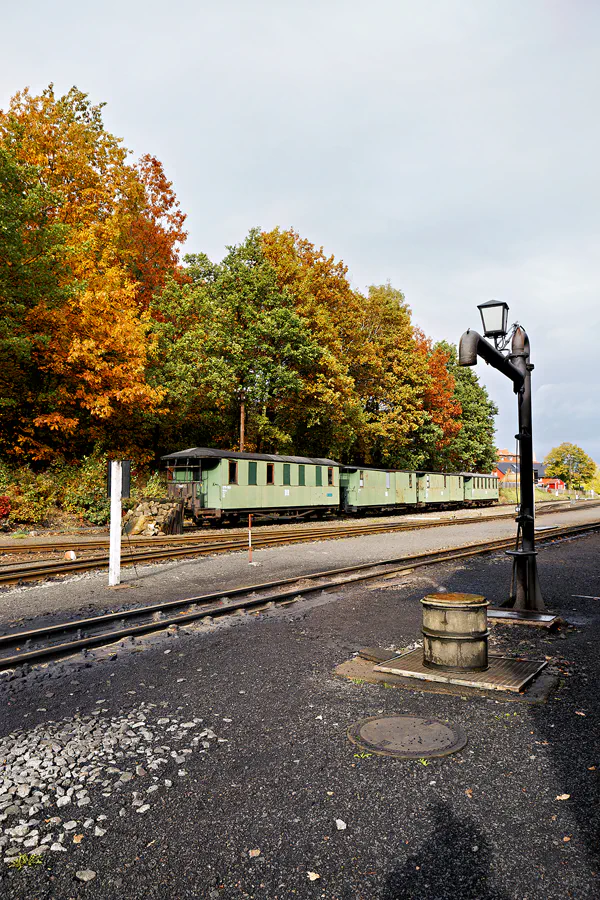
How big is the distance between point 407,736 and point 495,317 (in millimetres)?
5936

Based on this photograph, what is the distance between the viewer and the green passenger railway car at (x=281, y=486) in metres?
24.5

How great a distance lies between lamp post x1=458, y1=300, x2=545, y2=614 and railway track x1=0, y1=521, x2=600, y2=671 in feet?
11.8

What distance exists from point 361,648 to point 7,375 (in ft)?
69.3

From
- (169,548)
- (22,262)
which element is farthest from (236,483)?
(22,262)

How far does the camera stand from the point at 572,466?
107375 mm

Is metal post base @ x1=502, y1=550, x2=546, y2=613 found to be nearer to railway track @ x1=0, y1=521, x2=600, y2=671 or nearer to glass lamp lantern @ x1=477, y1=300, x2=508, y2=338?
glass lamp lantern @ x1=477, y1=300, x2=508, y2=338

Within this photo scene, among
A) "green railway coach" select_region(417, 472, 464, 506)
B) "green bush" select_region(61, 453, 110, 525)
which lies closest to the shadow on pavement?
"green bush" select_region(61, 453, 110, 525)

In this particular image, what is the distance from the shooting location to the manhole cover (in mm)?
4145

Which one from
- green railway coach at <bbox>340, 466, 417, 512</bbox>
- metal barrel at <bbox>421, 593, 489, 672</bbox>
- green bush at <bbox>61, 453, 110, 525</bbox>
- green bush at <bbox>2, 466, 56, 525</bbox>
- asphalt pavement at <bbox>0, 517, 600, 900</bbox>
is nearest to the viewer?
asphalt pavement at <bbox>0, 517, 600, 900</bbox>

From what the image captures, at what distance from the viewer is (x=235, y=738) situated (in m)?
4.43

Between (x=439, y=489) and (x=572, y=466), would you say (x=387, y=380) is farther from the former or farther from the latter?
(x=572, y=466)

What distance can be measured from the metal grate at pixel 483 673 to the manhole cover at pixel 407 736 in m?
0.97

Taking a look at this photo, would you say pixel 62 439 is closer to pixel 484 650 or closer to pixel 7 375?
pixel 7 375

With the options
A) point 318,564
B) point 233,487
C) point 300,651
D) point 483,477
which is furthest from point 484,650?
point 483,477
